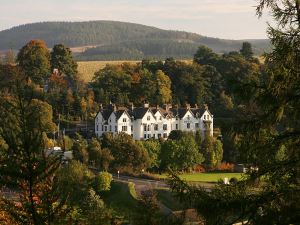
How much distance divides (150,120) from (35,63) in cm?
1923

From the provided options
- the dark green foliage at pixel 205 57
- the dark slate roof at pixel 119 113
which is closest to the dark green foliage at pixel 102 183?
the dark slate roof at pixel 119 113

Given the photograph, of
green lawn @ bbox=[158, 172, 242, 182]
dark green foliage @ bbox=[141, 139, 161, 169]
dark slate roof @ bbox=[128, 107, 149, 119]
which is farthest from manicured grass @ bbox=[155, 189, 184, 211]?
dark slate roof @ bbox=[128, 107, 149, 119]

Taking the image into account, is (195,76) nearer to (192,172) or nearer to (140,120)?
(140,120)

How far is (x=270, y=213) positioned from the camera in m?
9.33

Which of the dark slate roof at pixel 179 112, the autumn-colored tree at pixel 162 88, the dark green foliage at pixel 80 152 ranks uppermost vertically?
the autumn-colored tree at pixel 162 88

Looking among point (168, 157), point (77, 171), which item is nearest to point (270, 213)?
point (77, 171)

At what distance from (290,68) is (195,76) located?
59.3 meters

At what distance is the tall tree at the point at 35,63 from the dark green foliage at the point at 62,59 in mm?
1259

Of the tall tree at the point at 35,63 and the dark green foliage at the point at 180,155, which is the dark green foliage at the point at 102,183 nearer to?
the dark green foliage at the point at 180,155

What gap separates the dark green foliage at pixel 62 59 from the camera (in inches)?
2884

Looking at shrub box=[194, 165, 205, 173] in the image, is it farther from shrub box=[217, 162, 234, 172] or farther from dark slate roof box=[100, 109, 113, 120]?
dark slate roof box=[100, 109, 113, 120]

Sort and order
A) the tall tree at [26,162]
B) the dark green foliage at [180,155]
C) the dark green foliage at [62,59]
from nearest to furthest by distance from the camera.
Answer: the tall tree at [26,162]
the dark green foliage at [180,155]
the dark green foliage at [62,59]

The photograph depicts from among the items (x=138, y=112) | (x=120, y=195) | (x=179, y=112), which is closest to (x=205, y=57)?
(x=179, y=112)

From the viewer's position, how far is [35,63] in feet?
233
